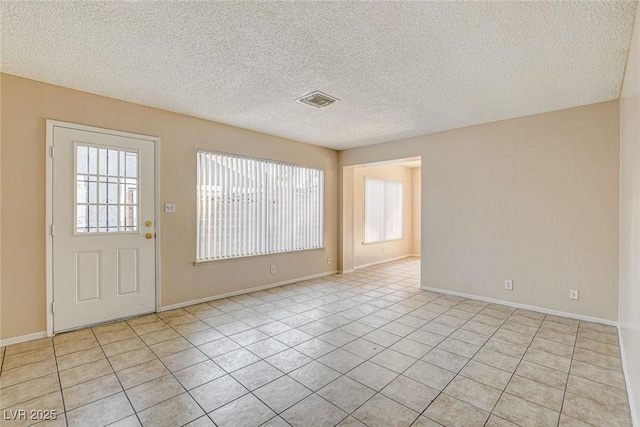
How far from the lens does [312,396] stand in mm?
2072

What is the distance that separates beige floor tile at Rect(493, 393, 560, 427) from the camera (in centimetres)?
183

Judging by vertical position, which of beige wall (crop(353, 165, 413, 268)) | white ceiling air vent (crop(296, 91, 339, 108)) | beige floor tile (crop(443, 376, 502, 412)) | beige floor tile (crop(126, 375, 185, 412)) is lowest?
beige floor tile (crop(443, 376, 502, 412))

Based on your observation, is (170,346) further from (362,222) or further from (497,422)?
(362,222)

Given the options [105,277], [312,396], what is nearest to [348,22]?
[312,396]

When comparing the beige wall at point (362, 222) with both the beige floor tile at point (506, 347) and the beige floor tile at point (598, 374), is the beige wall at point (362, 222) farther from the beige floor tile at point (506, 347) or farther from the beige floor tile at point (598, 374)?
the beige floor tile at point (598, 374)

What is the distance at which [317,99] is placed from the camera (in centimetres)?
337

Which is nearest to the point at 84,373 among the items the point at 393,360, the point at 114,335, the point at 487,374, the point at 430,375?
the point at 114,335

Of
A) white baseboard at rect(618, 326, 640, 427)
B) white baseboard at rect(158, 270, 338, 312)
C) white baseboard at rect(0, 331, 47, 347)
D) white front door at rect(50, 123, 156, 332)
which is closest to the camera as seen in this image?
white baseboard at rect(618, 326, 640, 427)

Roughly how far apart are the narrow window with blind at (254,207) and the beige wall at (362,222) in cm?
108

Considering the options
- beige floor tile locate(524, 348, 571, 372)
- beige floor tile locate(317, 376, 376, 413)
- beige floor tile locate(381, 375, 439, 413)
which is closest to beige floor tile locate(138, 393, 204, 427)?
beige floor tile locate(317, 376, 376, 413)

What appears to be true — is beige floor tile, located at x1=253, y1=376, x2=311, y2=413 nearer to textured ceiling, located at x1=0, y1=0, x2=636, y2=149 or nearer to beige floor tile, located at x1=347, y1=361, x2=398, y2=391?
beige floor tile, located at x1=347, y1=361, x2=398, y2=391

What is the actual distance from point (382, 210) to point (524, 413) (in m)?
5.87

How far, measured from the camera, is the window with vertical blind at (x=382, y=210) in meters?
7.14

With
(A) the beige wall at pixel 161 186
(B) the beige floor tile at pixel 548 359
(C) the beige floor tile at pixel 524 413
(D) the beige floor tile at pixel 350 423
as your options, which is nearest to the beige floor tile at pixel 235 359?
(D) the beige floor tile at pixel 350 423
